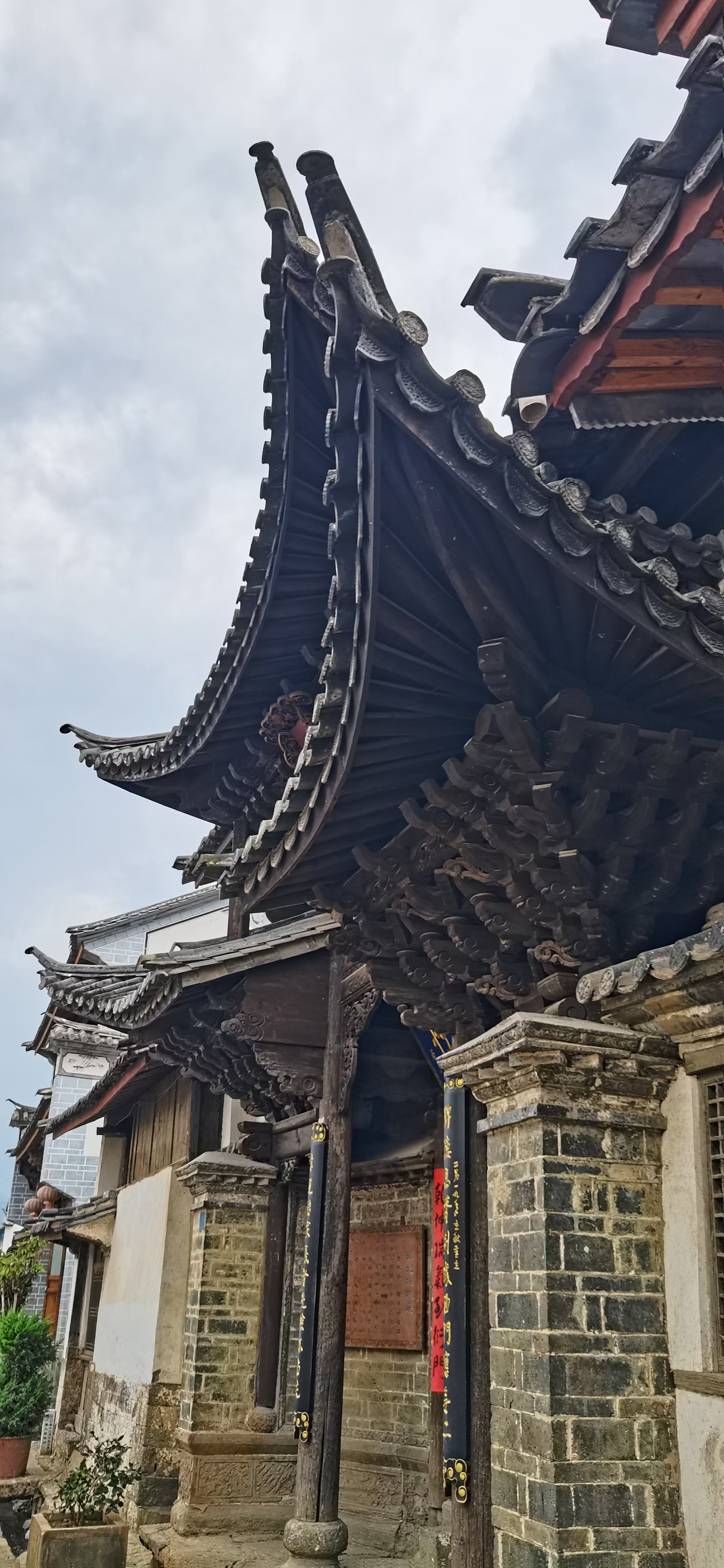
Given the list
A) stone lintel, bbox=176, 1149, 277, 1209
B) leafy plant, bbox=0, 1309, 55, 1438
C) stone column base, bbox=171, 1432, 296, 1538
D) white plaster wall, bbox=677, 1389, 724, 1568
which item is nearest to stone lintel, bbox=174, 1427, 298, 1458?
stone column base, bbox=171, 1432, 296, 1538

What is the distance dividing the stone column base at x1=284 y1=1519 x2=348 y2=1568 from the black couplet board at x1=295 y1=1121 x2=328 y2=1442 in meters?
0.53

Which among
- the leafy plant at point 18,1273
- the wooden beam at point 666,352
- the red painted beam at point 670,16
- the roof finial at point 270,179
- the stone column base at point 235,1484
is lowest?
the stone column base at point 235,1484

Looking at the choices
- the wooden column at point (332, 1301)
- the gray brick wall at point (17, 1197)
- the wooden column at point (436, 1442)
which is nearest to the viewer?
the wooden column at point (332, 1301)

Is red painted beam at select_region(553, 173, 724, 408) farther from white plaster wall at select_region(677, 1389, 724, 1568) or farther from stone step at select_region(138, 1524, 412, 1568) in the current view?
stone step at select_region(138, 1524, 412, 1568)

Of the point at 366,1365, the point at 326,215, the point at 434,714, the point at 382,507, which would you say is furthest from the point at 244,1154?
the point at 326,215

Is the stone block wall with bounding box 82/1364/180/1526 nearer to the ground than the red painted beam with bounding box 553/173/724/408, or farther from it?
nearer to the ground

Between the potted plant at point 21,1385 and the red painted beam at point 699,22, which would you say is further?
the potted plant at point 21,1385

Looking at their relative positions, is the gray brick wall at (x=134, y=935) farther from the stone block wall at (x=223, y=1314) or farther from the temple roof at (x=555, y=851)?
the temple roof at (x=555, y=851)

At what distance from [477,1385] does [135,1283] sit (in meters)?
9.27

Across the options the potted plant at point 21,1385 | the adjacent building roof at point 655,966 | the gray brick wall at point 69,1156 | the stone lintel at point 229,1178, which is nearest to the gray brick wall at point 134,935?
the gray brick wall at point 69,1156

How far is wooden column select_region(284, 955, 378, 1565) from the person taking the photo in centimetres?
809

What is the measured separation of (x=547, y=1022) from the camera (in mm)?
5250

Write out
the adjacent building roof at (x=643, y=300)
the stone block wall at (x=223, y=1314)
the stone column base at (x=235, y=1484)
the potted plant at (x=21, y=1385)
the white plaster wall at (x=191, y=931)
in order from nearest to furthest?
the adjacent building roof at (x=643, y=300), the stone column base at (x=235, y=1484), the stone block wall at (x=223, y=1314), the potted plant at (x=21, y=1385), the white plaster wall at (x=191, y=931)

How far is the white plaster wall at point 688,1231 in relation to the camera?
4969 mm
